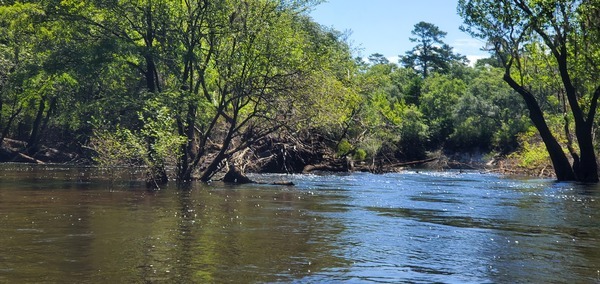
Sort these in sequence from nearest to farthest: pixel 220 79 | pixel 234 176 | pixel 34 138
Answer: pixel 220 79, pixel 234 176, pixel 34 138

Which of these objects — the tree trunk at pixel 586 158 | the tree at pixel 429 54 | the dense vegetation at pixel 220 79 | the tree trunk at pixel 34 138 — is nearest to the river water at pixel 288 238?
the dense vegetation at pixel 220 79

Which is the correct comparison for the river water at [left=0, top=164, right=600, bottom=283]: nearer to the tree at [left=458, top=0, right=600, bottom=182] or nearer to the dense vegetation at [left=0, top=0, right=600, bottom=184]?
the dense vegetation at [left=0, top=0, right=600, bottom=184]

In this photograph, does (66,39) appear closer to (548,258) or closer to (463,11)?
(463,11)

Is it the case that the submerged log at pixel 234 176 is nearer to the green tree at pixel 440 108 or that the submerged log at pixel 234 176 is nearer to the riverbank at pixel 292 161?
the riverbank at pixel 292 161

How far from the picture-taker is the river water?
402 inches

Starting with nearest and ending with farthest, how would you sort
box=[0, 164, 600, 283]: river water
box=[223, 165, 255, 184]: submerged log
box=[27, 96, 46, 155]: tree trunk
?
box=[0, 164, 600, 283]: river water, box=[223, 165, 255, 184]: submerged log, box=[27, 96, 46, 155]: tree trunk

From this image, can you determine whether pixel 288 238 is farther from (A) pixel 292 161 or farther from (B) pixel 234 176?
(A) pixel 292 161

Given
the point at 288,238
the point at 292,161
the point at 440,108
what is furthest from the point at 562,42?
the point at 440,108

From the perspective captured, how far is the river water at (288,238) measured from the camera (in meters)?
10.2

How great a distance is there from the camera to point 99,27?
3306 centimetres

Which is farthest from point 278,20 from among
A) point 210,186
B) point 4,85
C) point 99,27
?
point 4,85

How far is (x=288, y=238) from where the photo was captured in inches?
540

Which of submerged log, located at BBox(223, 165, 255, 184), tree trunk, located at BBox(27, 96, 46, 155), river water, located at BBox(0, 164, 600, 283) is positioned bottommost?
river water, located at BBox(0, 164, 600, 283)

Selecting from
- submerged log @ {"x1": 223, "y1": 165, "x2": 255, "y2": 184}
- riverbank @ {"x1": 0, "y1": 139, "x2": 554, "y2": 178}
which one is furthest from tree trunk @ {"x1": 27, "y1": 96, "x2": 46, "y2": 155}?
submerged log @ {"x1": 223, "y1": 165, "x2": 255, "y2": 184}
